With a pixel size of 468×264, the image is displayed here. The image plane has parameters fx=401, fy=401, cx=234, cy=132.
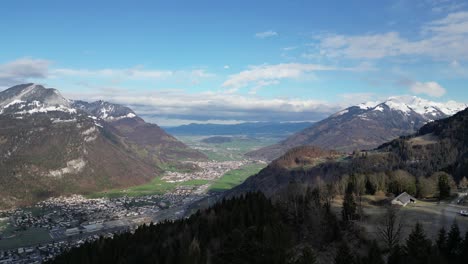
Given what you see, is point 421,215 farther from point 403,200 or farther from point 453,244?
point 453,244

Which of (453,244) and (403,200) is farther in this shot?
(403,200)

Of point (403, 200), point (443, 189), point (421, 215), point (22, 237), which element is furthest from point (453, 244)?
point (22, 237)

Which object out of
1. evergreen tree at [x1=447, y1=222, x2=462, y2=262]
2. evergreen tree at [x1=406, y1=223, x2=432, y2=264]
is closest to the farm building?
evergreen tree at [x1=447, y1=222, x2=462, y2=262]

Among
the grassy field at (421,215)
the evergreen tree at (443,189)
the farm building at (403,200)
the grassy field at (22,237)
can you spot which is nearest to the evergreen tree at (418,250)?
the grassy field at (421,215)

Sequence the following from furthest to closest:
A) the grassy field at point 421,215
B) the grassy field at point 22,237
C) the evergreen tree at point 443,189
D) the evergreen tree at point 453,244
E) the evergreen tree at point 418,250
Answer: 1. the grassy field at point 22,237
2. the evergreen tree at point 443,189
3. the grassy field at point 421,215
4. the evergreen tree at point 453,244
5. the evergreen tree at point 418,250

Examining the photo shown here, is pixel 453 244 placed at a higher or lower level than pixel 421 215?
higher

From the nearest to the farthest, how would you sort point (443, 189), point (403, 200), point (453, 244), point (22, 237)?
point (453, 244)
point (403, 200)
point (443, 189)
point (22, 237)

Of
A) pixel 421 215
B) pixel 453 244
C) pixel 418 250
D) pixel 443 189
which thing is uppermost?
pixel 443 189

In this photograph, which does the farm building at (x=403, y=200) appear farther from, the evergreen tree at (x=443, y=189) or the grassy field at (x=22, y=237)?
the grassy field at (x=22, y=237)
